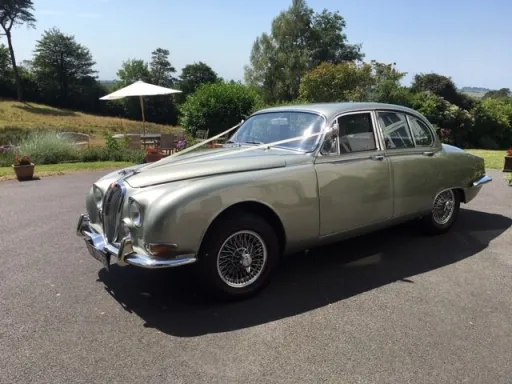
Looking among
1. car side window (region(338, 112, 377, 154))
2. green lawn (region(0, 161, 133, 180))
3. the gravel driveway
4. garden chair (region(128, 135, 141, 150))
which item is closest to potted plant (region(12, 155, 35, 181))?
green lawn (region(0, 161, 133, 180))

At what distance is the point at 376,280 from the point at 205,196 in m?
1.97

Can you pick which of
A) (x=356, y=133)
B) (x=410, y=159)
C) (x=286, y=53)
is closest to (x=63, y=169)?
(x=356, y=133)

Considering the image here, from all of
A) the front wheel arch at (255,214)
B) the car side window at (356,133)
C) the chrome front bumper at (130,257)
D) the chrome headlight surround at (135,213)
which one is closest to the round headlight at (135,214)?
the chrome headlight surround at (135,213)

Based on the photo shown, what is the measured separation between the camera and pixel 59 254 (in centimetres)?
520

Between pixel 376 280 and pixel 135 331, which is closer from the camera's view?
pixel 135 331

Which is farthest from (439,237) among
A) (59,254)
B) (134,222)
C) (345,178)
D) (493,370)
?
(59,254)

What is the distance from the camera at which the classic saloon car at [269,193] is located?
3.58 m

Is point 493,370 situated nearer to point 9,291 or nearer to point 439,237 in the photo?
point 439,237

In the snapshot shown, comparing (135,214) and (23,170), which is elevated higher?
(135,214)

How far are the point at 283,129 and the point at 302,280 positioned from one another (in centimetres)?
162

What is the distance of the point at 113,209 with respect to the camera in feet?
12.8

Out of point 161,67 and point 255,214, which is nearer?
point 255,214

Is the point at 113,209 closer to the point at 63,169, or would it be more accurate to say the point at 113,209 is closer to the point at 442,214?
the point at 442,214

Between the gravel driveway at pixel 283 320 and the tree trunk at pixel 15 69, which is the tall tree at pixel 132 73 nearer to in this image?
the tree trunk at pixel 15 69
